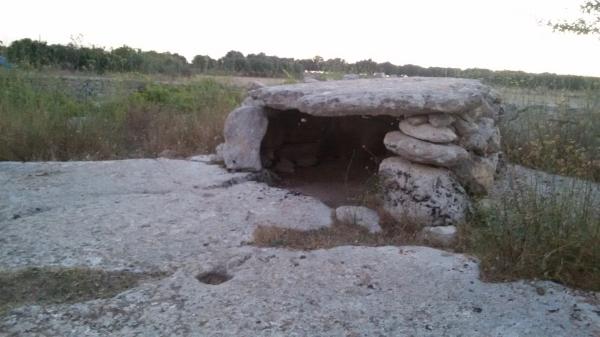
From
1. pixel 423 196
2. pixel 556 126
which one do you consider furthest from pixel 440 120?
pixel 556 126

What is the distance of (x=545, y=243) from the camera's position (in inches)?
123

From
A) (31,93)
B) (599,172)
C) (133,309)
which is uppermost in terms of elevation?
(31,93)

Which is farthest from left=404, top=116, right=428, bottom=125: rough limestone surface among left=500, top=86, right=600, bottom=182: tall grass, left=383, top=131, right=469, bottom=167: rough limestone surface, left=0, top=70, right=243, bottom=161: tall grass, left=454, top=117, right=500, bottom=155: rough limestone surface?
left=0, top=70, right=243, bottom=161: tall grass

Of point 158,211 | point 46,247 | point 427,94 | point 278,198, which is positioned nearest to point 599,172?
point 427,94

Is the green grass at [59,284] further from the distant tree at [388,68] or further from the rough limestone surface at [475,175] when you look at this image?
the distant tree at [388,68]

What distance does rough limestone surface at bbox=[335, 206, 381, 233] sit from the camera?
418cm

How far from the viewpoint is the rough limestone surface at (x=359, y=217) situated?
4.18 metres

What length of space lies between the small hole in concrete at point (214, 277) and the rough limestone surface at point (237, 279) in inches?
1.3

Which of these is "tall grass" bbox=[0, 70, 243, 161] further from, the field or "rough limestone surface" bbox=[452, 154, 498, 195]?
"rough limestone surface" bbox=[452, 154, 498, 195]

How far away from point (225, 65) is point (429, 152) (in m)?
10.5

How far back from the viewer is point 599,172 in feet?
16.7

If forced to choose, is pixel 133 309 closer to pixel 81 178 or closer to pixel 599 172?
pixel 81 178

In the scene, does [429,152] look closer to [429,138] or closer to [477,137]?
[429,138]

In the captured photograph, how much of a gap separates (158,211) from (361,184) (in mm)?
2098
